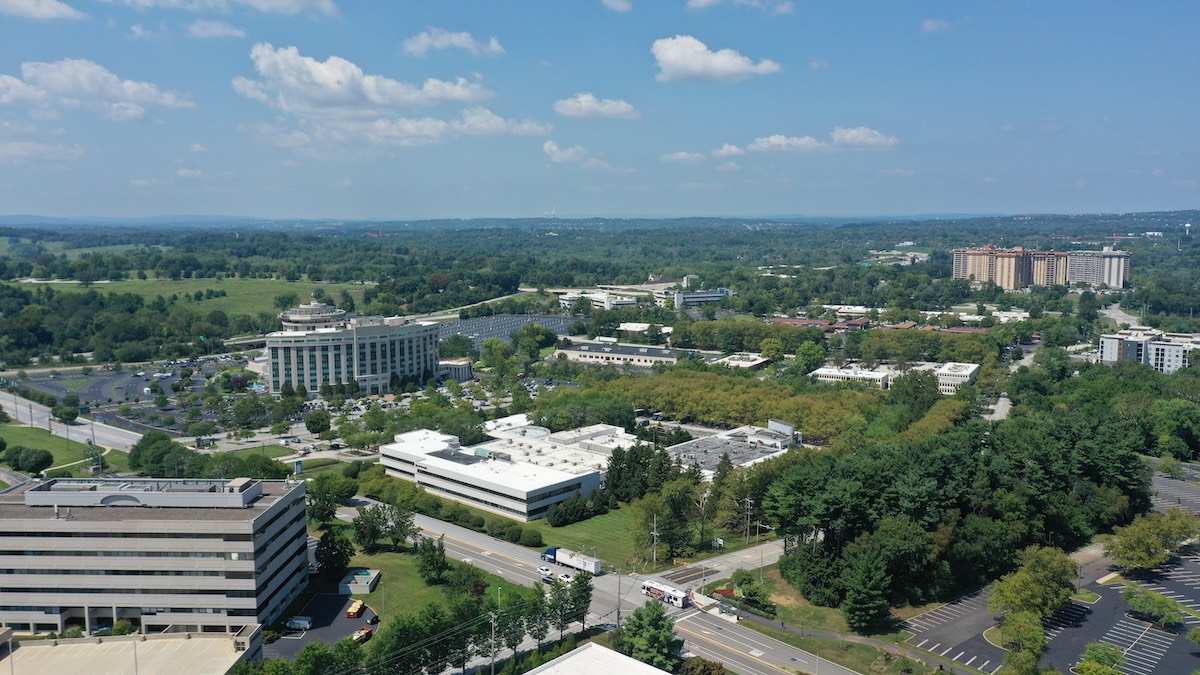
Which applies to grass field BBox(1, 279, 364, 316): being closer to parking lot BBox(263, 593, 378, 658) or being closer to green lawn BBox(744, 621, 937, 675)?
parking lot BBox(263, 593, 378, 658)

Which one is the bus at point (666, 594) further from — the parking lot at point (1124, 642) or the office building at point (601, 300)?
the office building at point (601, 300)

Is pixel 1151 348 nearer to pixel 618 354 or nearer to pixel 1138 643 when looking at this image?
pixel 618 354

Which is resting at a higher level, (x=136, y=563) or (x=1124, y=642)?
(x=136, y=563)

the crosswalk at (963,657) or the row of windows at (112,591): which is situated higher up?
the row of windows at (112,591)

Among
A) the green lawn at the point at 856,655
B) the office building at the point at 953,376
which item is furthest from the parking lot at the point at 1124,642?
the office building at the point at 953,376

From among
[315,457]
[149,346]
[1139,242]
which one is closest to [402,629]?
[315,457]

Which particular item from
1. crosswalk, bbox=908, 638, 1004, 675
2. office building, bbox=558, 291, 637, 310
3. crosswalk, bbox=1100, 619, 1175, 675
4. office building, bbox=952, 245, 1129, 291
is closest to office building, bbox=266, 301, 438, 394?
office building, bbox=558, 291, 637, 310

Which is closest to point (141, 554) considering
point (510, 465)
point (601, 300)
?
point (510, 465)
